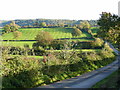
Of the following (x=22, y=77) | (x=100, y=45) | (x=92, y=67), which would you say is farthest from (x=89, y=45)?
(x=22, y=77)

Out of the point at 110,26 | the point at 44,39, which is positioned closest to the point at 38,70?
the point at 110,26

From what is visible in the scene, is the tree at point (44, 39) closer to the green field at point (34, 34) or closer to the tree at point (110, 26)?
the tree at point (110, 26)

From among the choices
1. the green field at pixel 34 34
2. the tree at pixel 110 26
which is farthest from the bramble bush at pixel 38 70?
the green field at pixel 34 34

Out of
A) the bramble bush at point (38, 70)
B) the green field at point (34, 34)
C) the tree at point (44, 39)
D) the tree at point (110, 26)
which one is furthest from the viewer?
the green field at point (34, 34)

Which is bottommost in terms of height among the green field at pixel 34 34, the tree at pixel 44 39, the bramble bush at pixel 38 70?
the bramble bush at pixel 38 70

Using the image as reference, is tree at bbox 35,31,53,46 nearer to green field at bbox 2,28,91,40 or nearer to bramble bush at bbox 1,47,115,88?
bramble bush at bbox 1,47,115,88

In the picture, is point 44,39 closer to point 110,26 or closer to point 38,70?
point 110,26

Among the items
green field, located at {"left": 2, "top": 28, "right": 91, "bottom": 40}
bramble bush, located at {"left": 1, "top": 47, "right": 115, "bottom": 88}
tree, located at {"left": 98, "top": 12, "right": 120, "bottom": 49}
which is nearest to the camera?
bramble bush, located at {"left": 1, "top": 47, "right": 115, "bottom": 88}

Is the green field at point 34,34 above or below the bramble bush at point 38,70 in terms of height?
above

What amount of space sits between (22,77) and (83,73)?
36.6ft

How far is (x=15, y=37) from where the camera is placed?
289ft

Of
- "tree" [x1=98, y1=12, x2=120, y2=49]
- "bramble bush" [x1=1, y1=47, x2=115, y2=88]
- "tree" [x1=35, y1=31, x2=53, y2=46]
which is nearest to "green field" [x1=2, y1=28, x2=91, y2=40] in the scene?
"tree" [x1=35, y1=31, x2=53, y2=46]

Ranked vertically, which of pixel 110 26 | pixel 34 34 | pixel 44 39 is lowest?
pixel 44 39

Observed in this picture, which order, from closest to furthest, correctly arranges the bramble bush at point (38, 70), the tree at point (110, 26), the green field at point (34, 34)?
the bramble bush at point (38, 70)
the tree at point (110, 26)
the green field at point (34, 34)
